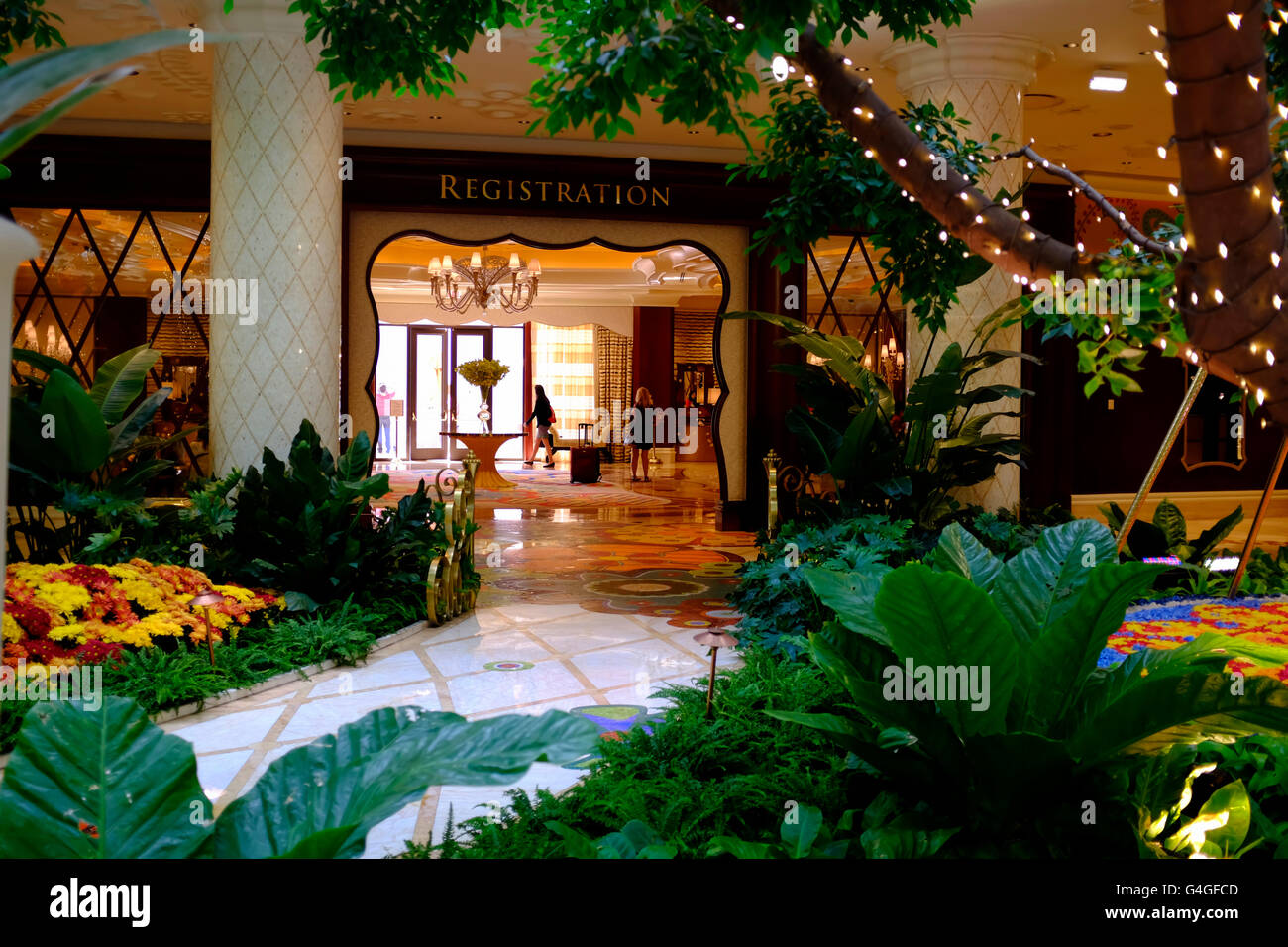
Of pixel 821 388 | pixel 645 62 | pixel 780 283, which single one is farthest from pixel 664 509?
pixel 645 62

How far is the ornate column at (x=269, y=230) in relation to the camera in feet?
19.8

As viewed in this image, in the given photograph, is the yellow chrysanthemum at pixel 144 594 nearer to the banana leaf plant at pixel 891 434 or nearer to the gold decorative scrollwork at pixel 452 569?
the gold decorative scrollwork at pixel 452 569

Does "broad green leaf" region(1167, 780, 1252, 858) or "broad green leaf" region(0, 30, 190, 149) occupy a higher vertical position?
"broad green leaf" region(0, 30, 190, 149)

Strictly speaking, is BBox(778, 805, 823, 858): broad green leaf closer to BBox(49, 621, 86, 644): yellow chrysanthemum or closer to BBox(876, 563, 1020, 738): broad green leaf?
BBox(876, 563, 1020, 738): broad green leaf

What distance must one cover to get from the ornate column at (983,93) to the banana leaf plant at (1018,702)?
523cm

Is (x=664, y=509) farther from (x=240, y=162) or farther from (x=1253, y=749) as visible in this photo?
(x=1253, y=749)

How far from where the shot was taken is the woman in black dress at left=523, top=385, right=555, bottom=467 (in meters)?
17.4

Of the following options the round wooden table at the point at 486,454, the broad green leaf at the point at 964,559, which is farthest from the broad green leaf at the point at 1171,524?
the round wooden table at the point at 486,454

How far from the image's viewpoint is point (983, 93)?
23.8 feet

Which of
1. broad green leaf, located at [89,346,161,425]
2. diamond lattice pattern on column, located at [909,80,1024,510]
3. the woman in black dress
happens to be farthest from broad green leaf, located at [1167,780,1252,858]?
the woman in black dress

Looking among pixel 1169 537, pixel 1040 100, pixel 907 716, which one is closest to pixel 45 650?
pixel 907 716

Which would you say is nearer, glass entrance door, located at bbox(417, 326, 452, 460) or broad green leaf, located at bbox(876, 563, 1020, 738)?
broad green leaf, located at bbox(876, 563, 1020, 738)

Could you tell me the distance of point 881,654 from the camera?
2.42 metres

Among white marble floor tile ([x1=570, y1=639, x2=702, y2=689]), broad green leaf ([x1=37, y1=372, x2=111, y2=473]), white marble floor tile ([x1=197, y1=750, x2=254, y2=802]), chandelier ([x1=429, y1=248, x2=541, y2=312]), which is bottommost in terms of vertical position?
white marble floor tile ([x1=570, y1=639, x2=702, y2=689])
